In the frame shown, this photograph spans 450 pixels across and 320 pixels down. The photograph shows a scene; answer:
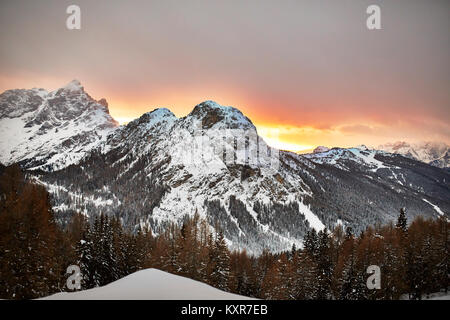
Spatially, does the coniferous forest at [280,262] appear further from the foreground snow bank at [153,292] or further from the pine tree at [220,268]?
the foreground snow bank at [153,292]

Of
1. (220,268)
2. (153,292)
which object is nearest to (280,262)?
(220,268)

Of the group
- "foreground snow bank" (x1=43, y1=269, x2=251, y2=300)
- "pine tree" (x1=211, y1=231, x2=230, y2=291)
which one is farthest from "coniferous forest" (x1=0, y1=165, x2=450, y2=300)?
"foreground snow bank" (x1=43, y1=269, x2=251, y2=300)

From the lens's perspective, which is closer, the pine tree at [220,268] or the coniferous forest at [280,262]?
the coniferous forest at [280,262]

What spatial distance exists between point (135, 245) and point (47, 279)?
21.9m

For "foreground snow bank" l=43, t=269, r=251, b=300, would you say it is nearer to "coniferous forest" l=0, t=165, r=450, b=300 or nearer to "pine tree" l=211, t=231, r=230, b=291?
"coniferous forest" l=0, t=165, r=450, b=300

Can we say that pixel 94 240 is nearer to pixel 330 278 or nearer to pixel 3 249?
pixel 3 249

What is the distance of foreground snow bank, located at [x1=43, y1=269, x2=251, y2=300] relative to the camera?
40.8ft

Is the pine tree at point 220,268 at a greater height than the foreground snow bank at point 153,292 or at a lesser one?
lesser

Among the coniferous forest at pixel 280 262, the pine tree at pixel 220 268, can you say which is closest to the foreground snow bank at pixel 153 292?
the coniferous forest at pixel 280 262

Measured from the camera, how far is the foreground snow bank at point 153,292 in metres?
12.4

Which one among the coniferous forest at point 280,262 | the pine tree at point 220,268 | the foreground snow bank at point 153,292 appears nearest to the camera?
the foreground snow bank at point 153,292

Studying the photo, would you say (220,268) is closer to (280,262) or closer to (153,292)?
(280,262)
